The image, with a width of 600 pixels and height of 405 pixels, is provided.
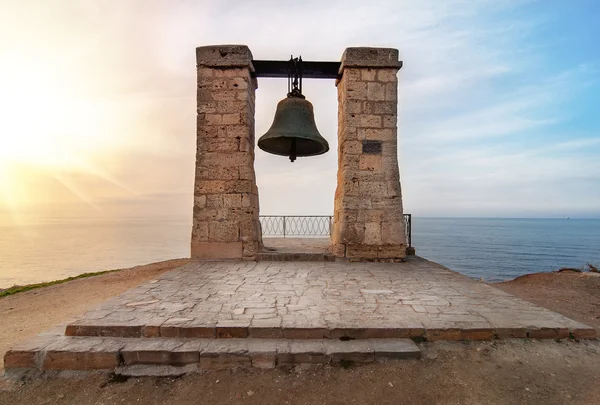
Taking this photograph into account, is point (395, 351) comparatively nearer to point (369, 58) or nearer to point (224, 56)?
point (369, 58)

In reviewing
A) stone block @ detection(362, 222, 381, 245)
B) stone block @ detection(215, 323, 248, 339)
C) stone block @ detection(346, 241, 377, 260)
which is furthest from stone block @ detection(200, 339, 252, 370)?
stone block @ detection(362, 222, 381, 245)

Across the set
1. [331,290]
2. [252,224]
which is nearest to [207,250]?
[252,224]

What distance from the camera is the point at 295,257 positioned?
5242mm

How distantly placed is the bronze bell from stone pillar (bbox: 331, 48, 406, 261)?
2.38ft

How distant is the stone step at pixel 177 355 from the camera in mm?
2199

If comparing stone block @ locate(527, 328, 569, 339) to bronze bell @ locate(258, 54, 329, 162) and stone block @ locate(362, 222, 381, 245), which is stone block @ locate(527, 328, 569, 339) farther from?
bronze bell @ locate(258, 54, 329, 162)

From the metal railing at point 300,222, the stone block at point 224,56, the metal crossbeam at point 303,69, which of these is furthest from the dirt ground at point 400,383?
the metal railing at point 300,222

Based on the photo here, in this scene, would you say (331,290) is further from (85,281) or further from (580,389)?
(85,281)

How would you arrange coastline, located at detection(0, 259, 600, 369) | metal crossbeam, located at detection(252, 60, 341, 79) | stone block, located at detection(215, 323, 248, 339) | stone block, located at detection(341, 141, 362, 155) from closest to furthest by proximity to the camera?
stone block, located at detection(215, 323, 248, 339), coastline, located at detection(0, 259, 600, 369), stone block, located at detection(341, 141, 362, 155), metal crossbeam, located at detection(252, 60, 341, 79)

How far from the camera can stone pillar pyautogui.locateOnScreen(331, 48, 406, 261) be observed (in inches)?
208

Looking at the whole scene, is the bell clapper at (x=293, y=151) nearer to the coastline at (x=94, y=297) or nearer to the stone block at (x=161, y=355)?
the coastline at (x=94, y=297)

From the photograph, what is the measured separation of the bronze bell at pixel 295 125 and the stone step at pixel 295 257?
1.62 metres

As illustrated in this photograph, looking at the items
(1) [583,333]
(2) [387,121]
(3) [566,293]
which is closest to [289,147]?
(2) [387,121]

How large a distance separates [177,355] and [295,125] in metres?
3.47
